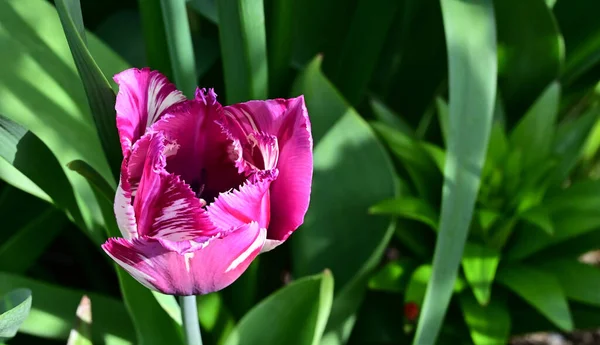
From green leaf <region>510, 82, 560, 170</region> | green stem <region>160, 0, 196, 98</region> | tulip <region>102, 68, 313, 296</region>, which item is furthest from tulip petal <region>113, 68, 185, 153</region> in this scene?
green leaf <region>510, 82, 560, 170</region>

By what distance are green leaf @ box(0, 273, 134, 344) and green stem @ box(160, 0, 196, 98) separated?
0.24 meters

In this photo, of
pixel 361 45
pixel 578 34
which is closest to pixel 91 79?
pixel 361 45

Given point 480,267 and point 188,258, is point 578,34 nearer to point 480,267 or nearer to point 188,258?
point 480,267

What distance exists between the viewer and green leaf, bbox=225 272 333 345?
59 cm

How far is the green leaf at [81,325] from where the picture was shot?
54 cm

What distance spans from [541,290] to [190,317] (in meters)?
0.40

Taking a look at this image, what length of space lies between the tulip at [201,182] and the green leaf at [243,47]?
0.55 feet

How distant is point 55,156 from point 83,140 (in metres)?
0.03

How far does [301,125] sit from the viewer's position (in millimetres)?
398

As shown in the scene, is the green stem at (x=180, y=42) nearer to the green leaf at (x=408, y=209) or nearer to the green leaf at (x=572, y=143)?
the green leaf at (x=408, y=209)

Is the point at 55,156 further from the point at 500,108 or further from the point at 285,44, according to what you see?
the point at 500,108

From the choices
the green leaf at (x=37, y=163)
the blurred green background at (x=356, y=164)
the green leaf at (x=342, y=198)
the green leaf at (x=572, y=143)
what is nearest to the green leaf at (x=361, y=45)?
the blurred green background at (x=356, y=164)

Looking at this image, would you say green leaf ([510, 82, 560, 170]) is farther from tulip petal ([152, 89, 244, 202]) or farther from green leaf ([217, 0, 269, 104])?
tulip petal ([152, 89, 244, 202])

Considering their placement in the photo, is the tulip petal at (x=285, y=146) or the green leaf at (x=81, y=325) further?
the green leaf at (x=81, y=325)
